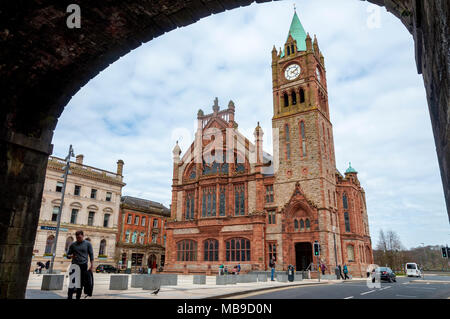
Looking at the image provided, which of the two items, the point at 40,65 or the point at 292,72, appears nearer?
the point at 40,65

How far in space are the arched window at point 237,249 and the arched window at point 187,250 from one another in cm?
520

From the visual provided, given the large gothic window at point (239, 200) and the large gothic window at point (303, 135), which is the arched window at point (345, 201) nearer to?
the large gothic window at point (303, 135)

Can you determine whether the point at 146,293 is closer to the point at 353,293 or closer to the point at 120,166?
the point at 353,293

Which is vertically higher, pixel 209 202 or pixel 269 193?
pixel 269 193

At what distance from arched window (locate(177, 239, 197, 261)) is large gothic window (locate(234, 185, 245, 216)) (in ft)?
24.3

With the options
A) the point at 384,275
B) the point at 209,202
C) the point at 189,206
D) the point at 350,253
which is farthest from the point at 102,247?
the point at 384,275

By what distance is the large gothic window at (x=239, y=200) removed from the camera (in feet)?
128

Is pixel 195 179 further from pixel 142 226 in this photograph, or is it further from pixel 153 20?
pixel 153 20

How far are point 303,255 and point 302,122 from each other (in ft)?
53.1

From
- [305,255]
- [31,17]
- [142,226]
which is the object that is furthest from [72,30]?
[142,226]

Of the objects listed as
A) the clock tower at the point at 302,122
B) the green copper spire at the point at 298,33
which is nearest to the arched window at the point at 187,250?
the clock tower at the point at 302,122

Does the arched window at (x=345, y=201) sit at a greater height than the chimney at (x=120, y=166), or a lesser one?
lesser

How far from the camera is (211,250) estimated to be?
38.9m

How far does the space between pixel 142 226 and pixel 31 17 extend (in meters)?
52.3
